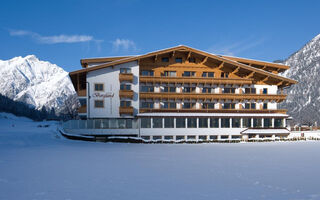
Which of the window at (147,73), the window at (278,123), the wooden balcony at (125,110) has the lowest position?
the window at (278,123)

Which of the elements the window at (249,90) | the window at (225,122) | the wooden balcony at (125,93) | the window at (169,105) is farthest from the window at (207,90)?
the wooden balcony at (125,93)

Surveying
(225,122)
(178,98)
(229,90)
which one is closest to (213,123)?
(225,122)

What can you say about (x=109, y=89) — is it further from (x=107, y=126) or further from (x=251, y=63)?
(x=251, y=63)

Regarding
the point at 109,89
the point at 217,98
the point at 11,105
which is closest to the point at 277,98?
the point at 217,98

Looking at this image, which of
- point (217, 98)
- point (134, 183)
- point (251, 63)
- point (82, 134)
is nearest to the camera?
point (134, 183)

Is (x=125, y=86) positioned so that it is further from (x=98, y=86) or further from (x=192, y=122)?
Result: (x=192, y=122)

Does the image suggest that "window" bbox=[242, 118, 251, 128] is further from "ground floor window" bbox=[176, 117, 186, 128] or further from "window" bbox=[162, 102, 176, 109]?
"window" bbox=[162, 102, 176, 109]

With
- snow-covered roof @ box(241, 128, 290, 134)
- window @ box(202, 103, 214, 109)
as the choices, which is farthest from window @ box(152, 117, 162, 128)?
snow-covered roof @ box(241, 128, 290, 134)

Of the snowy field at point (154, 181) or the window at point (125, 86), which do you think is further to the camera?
the window at point (125, 86)

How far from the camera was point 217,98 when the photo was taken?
1652 inches

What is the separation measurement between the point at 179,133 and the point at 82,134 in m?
14.8

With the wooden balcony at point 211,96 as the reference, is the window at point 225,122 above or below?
below

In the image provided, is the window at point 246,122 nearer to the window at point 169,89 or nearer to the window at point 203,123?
the window at point 203,123

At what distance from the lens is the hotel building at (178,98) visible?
3969cm
